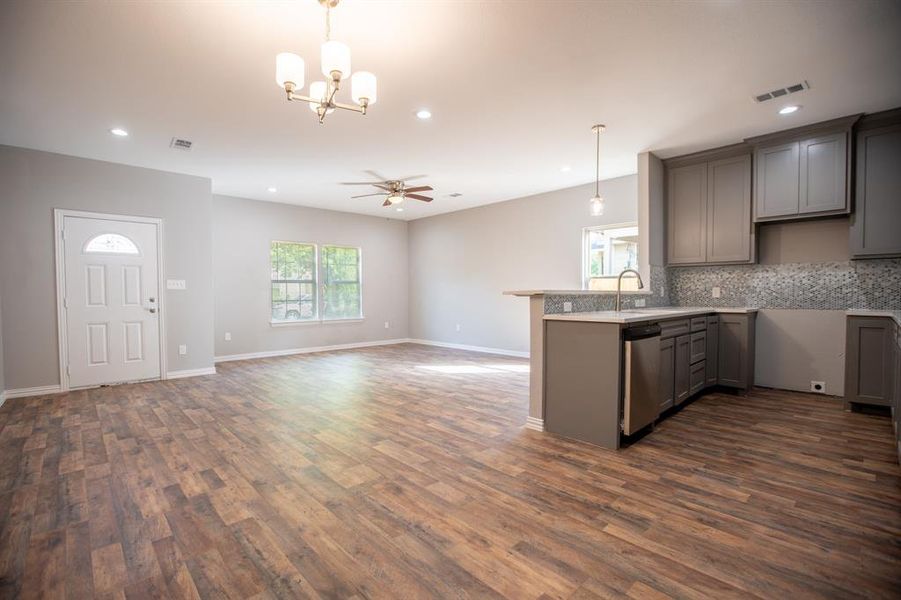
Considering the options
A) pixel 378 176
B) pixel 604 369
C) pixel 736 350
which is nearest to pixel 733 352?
pixel 736 350

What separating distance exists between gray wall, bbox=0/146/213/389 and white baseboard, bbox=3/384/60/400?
0.15 ft

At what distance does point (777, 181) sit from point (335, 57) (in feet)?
15.2

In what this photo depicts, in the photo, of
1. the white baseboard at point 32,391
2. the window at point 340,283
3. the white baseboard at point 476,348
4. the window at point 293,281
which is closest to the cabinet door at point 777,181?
the white baseboard at point 476,348

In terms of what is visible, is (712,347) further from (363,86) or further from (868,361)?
(363,86)

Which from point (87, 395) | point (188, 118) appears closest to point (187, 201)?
point (188, 118)

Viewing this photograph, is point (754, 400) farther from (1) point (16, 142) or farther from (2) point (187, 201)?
(1) point (16, 142)

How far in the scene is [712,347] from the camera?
4.50 m

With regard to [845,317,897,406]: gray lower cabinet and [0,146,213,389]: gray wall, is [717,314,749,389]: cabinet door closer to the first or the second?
[845,317,897,406]: gray lower cabinet

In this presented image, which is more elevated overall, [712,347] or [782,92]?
[782,92]

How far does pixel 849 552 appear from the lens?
1.78 meters

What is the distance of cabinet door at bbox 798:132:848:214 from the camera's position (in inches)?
155

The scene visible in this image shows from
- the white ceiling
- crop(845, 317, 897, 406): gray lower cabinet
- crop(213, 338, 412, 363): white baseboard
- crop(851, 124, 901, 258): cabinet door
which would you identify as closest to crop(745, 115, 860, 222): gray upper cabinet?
crop(851, 124, 901, 258): cabinet door

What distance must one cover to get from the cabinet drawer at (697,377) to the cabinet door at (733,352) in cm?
35

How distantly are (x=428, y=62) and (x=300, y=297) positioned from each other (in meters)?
6.02
